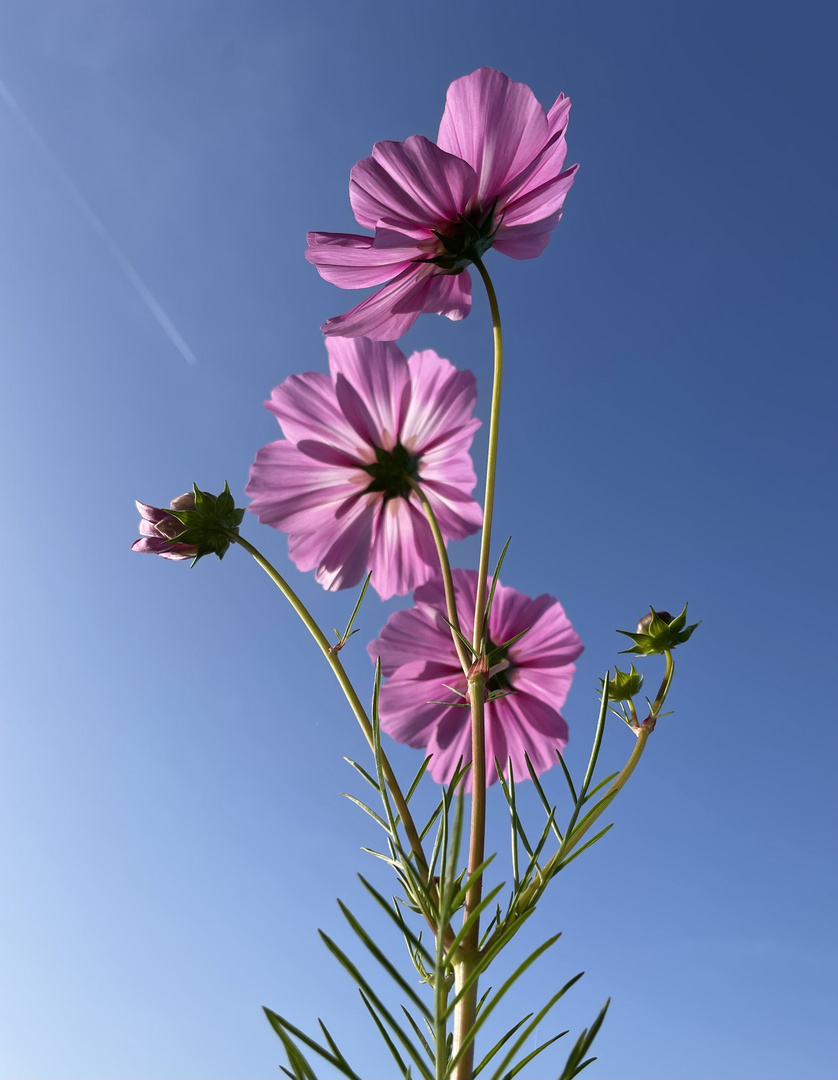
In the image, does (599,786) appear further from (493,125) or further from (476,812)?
(493,125)

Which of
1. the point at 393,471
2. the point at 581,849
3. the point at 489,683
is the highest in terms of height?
the point at 393,471

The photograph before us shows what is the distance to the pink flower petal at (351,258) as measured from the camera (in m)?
0.56

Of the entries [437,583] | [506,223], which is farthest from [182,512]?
[506,223]

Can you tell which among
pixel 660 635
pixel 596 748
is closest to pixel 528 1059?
pixel 596 748

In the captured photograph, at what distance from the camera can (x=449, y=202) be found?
58 centimetres

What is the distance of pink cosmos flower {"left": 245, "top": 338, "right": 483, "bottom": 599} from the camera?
56 centimetres

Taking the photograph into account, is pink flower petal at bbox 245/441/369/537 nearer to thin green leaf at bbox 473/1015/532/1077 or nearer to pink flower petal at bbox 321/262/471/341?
pink flower petal at bbox 321/262/471/341

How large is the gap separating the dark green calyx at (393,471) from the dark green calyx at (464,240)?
146 millimetres

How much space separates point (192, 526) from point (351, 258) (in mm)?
243

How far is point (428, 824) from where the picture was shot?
1.70ft

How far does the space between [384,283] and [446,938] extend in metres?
0.46

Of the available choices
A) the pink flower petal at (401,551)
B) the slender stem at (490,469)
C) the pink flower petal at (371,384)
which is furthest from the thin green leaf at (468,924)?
the pink flower petal at (371,384)

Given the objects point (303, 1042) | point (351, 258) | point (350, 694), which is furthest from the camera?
point (351, 258)

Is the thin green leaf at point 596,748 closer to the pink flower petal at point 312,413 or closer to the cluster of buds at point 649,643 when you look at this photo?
the cluster of buds at point 649,643
